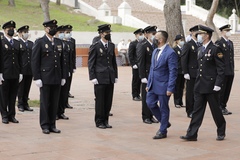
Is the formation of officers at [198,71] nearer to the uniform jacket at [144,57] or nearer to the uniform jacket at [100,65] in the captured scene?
the uniform jacket at [144,57]

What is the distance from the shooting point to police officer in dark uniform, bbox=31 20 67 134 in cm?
989

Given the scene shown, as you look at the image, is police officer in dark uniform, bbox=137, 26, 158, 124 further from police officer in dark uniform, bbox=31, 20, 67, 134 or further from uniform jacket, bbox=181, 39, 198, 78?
police officer in dark uniform, bbox=31, 20, 67, 134

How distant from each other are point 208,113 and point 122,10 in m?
24.5

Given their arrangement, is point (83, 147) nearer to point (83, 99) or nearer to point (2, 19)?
point (83, 99)

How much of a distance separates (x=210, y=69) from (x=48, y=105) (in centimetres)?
309

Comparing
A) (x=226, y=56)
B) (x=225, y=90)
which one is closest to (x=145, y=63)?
(x=226, y=56)

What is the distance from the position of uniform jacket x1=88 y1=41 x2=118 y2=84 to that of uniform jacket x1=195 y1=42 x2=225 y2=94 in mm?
1969

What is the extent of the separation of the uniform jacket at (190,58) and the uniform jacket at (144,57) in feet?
3.40

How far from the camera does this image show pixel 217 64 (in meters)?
9.29

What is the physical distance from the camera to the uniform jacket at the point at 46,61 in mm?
9883

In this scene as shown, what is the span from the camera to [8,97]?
11.2 metres

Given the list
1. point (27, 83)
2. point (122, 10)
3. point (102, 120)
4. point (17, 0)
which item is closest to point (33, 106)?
point (27, 83)

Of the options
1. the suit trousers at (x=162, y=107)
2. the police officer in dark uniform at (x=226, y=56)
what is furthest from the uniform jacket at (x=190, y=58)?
the suit trousers at (x=162, y=107)

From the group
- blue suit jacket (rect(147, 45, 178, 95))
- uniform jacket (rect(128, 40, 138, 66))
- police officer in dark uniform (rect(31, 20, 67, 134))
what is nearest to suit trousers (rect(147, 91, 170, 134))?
blue suit jacket (rect(147, 45, 178, 95))
